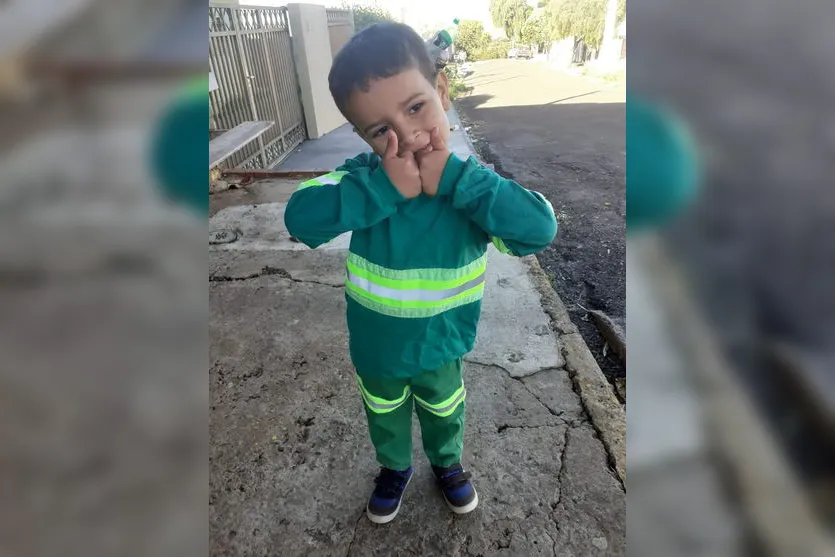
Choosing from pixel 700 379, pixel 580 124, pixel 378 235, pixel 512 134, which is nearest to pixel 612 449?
pixel 378 235

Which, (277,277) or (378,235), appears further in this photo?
(277,277)

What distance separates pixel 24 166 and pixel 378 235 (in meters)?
0.93

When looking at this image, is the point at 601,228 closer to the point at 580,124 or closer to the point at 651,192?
the point at 651,192

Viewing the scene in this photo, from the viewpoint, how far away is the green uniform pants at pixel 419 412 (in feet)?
4.65

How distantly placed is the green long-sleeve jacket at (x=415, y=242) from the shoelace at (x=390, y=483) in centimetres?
44

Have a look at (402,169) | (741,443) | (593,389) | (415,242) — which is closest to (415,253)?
(415,242)

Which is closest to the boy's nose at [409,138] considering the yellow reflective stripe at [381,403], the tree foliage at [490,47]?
the yellow reflective stripe at [381,403]

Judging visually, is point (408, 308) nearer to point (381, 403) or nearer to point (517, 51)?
point (381, 403)

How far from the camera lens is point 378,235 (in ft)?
4.01

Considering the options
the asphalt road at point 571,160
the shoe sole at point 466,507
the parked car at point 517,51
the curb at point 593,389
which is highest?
the parked car at point 517,51

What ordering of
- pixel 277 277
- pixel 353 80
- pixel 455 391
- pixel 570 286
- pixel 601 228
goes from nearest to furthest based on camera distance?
pixel 353 80 < pixel 455 391 < pixel 277 277 < pixel 570 286 < pixel 601 228

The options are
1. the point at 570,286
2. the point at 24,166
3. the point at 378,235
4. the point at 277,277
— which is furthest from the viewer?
the point at 570,286

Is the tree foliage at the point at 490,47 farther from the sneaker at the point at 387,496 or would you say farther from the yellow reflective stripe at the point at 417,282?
the sneaker at the point at 387,496

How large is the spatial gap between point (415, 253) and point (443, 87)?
39 centimetres
